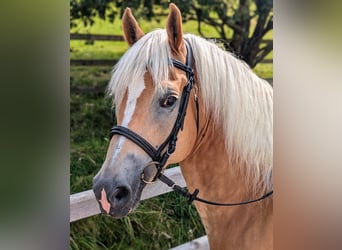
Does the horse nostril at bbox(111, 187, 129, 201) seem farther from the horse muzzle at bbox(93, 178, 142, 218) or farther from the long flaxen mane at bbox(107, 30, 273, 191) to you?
the long flaxen mane at bbox(107, 30, 273, 191)

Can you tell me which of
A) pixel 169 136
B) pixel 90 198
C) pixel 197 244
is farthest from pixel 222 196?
pixel 90 198

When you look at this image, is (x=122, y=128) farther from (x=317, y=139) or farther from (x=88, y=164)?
(x=317, y=139)

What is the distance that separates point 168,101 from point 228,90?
0.91 feet

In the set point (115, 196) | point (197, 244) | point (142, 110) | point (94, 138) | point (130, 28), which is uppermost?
point (130, 28)

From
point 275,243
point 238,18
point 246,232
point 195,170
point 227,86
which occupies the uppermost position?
point 238,18

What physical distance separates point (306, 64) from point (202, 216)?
91cm

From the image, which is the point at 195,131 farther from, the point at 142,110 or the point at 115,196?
the point at 115,196

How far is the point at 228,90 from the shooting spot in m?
1.96

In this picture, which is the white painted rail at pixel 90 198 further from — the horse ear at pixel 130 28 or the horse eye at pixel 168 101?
the horse ear at pixel 130 28

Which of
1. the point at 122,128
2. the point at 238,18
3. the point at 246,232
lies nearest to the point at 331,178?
the point at 246,232

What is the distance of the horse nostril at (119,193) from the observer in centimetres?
178

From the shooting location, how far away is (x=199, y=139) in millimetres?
1970

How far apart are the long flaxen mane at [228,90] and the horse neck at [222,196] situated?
4cm

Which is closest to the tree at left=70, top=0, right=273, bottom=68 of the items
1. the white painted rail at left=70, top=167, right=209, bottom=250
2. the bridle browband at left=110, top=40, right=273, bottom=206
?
the bridle browband at left=110, top=40, right=273, bottom=206
